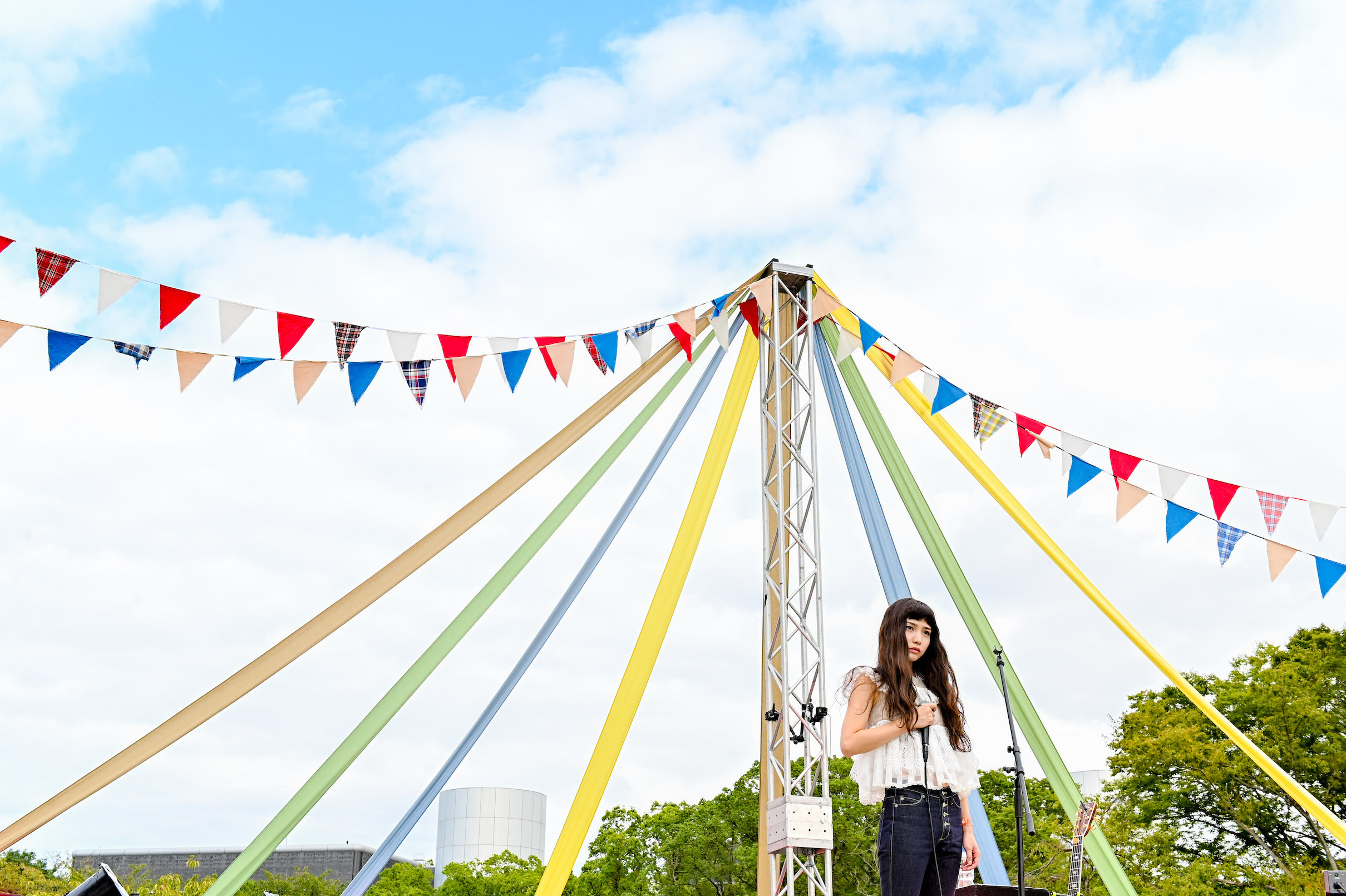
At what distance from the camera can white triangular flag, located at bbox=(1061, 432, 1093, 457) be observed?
7070 millimetres

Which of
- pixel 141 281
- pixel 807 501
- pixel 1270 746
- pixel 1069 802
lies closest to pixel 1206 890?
pixel 1270 746

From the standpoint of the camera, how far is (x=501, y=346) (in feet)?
21.0

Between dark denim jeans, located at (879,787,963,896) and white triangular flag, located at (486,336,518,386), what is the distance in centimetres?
410

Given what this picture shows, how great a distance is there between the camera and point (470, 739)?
6707 mm

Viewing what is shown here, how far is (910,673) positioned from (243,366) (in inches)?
166

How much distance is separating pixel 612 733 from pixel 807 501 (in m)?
1.75

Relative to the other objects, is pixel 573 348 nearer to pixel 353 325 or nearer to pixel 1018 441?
pixel 353 325

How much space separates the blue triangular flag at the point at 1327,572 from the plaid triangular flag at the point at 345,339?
231 inches

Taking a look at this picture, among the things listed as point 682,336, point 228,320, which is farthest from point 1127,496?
point 228,320

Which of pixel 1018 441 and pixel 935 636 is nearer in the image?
pixel 935 636

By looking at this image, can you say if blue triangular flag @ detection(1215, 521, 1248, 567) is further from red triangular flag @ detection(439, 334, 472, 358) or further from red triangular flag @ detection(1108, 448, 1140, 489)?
red triangular flag @ detection(439, 334, 472, 358)

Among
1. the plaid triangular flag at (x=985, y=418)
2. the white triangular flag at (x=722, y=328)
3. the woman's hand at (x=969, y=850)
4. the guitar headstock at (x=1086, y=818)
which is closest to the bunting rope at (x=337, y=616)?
the white triangular flag at (x=722, y=328)

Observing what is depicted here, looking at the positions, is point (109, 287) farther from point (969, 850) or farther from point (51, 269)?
point (969, 850)

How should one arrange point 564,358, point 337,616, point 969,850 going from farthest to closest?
1. point 564,358
2. point 337,616
3. point 969,850
